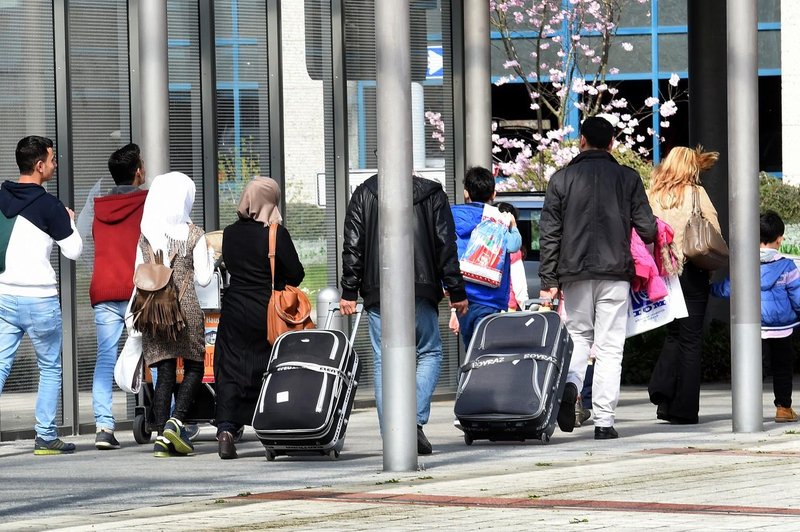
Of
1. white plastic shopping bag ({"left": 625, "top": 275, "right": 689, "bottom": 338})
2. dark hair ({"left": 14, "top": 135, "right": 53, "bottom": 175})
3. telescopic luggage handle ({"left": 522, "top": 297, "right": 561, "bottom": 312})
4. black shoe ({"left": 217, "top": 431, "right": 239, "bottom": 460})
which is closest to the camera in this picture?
black shoe ({"left": 217, "top": 431, "right": 239, "bottom": 460})

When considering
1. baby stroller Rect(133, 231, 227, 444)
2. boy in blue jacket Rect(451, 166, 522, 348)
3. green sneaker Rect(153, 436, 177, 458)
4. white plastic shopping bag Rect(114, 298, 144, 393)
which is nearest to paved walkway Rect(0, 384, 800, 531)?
green sneaker Rect(153, 436, 177, 458)

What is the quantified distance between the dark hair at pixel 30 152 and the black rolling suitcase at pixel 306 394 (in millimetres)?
1934

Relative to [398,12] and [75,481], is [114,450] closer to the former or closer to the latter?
[75,481]

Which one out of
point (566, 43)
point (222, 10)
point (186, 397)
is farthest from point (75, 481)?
point (566, 43)

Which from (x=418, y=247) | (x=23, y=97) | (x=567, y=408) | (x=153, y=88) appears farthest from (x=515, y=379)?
(x=23, y=97)

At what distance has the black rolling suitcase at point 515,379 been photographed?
33.9 ft

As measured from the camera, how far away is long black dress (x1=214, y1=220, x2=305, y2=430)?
33.8 ft

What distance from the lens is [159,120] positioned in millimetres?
12070

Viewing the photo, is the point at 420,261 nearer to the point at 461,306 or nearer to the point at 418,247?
the point at 418,247

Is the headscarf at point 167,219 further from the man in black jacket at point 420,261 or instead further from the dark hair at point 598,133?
the dark hair at point 598,133

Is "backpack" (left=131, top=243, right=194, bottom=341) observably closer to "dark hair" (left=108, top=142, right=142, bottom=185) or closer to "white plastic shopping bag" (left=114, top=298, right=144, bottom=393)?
"white plastic shopping bag" (left=114, top=298, right=144, bottom=393)

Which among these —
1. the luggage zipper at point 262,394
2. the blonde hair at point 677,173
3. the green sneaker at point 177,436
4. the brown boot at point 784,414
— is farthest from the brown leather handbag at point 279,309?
the brown boot at point 784,414

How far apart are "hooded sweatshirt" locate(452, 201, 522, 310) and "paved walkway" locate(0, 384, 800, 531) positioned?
93cm

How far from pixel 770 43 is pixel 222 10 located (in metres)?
30.0
